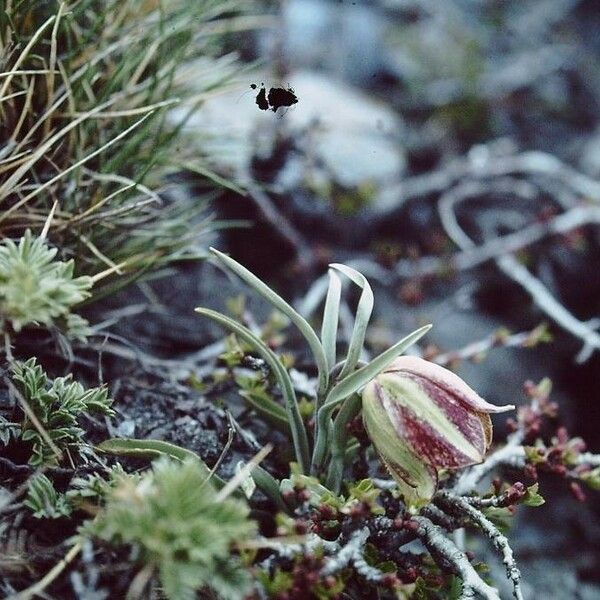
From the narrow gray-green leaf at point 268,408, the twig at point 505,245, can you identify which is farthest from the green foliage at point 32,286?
the twig at point 505,245

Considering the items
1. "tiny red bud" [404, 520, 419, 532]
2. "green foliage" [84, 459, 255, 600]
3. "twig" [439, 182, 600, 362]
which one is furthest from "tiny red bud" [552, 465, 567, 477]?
"green foliage" [84, 459, 255, 600]

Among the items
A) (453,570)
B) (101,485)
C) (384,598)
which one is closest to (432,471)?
(453,570)

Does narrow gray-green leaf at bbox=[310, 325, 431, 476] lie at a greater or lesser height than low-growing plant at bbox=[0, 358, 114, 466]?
greater

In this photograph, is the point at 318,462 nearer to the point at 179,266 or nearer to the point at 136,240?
the point at 136,240

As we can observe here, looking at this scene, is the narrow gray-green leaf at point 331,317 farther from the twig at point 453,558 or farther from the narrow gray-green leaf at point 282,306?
the twig at point 453,558

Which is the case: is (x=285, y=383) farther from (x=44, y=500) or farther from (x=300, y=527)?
(x=44, y=500)

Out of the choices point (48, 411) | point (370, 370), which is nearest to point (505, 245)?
point (370, 370)

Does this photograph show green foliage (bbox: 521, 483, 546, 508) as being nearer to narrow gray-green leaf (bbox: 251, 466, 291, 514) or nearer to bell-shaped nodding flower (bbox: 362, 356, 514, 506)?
bell-shaped nodding flower (bbox: 362, 356, 514, 506)
